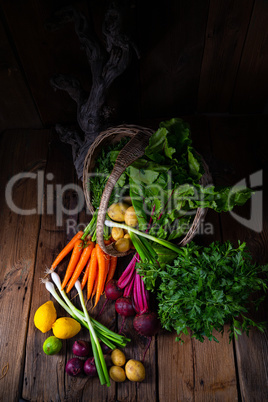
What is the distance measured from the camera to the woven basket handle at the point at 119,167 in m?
1.35

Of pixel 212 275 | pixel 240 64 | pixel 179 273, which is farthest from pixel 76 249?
pixel 240 64

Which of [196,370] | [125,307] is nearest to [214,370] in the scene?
[196,370]

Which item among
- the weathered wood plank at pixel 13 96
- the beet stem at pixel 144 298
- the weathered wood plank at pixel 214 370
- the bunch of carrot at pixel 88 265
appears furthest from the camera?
the weathered wood plank at pixel 13 96

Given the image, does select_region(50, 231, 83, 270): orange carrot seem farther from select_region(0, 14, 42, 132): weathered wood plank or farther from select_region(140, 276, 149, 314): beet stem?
select_region(0, 14, 42, 132): weathered wood plank

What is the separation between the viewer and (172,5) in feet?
4.99

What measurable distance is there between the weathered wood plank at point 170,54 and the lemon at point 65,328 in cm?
116

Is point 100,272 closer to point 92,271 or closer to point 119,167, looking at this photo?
point 92,271

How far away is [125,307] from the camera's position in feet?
4.71

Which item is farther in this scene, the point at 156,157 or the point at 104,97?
the point at 104,97

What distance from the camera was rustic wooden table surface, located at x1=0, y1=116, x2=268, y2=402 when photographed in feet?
4.39

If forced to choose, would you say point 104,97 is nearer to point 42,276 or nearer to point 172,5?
point 172,5

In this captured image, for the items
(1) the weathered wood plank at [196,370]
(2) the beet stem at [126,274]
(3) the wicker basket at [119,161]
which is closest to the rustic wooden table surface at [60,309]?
(1) the weathered wood plank at [196,370]

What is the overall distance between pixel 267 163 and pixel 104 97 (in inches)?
34.7

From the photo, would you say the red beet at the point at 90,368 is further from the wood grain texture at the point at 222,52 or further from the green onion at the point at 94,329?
the wood grain texture at the point at 222,52
